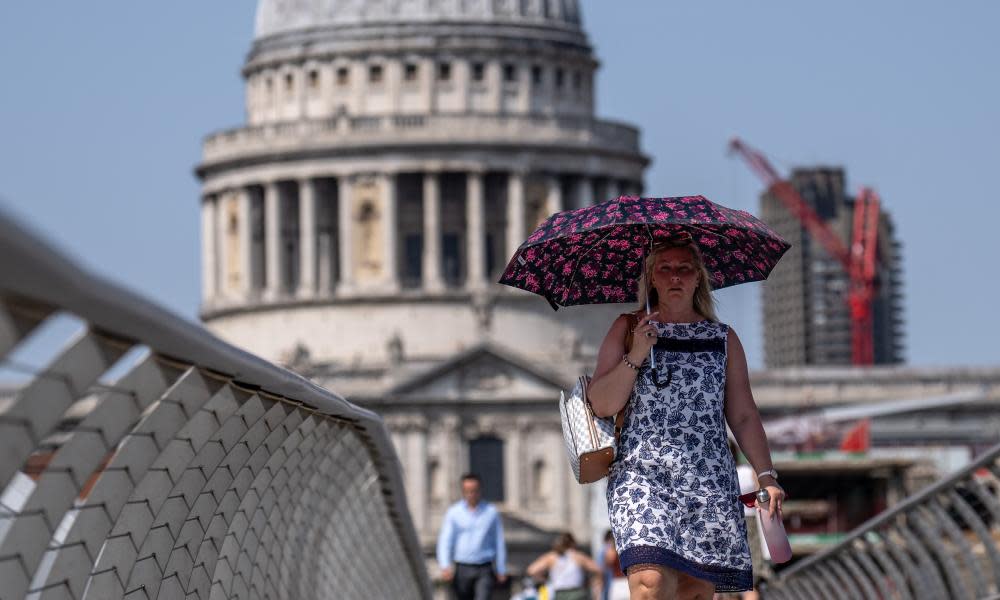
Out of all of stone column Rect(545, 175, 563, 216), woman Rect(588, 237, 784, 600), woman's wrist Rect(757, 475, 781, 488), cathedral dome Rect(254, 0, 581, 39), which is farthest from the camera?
cathedral dome Rect(254, 0, 581, 39)

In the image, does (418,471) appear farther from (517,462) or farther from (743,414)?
(743,414)

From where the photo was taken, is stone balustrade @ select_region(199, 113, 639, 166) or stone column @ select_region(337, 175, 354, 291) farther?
stone balustrade @ select_region(199, 113, 639, 166)

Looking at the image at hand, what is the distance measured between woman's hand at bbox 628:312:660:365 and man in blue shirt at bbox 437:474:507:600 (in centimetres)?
1216

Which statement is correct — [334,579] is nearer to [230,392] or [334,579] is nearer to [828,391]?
[230,392]

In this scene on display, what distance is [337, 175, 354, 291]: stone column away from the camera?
120 m

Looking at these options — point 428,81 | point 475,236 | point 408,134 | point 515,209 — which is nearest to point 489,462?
point 475,236

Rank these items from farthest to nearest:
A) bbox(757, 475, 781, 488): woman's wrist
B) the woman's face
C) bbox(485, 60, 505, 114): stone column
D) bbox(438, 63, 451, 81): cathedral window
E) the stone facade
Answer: bbox(438, 63, 451, 81): cathedral window < bbox(485, 60, 505, 114): stone column < the stone facade < the woman's face < bbox(757, 475, 781, 488): woman's wrist

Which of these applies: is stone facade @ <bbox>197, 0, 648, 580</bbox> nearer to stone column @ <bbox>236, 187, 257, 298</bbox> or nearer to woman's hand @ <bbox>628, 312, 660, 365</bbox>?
stone column @ <bbox>236, 187, 257, 298</bbox>

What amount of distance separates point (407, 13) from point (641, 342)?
116m

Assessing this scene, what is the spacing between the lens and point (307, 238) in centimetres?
11988

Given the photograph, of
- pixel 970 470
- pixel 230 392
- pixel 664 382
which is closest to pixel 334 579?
pixel 970 470

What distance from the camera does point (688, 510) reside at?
10930 mm

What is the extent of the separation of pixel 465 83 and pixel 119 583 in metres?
116

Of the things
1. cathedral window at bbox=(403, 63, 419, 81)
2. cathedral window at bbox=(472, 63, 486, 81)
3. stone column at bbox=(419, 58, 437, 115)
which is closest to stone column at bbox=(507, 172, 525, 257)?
stone column at bbox=(419, 58, 437, 115)
